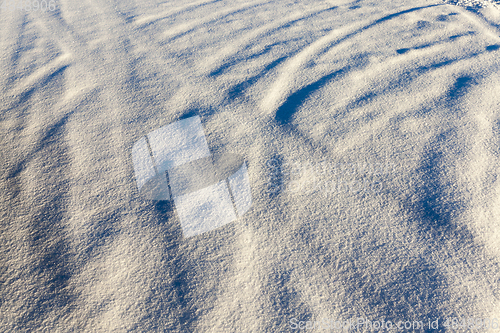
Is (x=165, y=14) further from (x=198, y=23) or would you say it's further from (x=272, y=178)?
(x=272, y=178)

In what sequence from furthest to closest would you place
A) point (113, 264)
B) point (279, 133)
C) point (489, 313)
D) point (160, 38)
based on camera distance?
point (160, 38)
point (279, 133)
point (113, 264)
point (489, 313)

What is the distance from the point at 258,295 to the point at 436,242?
0.71 metres

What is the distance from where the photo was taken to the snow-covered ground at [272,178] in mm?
1142

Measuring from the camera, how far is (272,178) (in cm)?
154

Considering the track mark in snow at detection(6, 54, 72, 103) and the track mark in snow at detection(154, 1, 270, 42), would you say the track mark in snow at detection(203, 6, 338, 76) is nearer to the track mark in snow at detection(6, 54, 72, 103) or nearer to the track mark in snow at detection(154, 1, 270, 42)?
the track mark in snow at detection(154, 1, 270, 42)

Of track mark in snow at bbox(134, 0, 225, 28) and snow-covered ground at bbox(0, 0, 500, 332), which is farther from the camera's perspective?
track mark in snow at bbox(134, 0, 225, 28)

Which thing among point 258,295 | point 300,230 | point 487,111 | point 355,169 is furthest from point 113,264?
point 487,111

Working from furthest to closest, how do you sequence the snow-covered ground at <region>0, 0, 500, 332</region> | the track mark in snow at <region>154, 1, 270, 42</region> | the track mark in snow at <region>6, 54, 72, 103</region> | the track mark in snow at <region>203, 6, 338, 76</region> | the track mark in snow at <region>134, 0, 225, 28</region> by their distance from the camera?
the track mark in snow at <region>134, 0, 225, 28</region> → the track mark in snow at <region>154, 1, 270, 42</region> → the track mark in snow at <region>203, 6, 338, 76</region> → the track mark in snow at <region>6, 54, 72, 103</region> → the snow-covered ground at <region>0, 0, 500, 332</region>

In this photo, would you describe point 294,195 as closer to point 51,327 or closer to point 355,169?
point 355,169

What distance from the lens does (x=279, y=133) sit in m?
1.76

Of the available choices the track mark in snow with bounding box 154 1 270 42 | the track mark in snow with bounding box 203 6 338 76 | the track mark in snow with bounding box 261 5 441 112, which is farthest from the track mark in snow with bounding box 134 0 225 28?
the track mark in snow with bounding box 261 5 441 112

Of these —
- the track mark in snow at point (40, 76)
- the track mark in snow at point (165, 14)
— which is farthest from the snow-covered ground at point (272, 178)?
the track mark in snow at point (165, 14)

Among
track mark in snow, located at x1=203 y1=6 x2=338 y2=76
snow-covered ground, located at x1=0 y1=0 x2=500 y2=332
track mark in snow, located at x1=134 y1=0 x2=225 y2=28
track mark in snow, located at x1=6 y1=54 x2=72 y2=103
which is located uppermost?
track mark in snow, located at x1=134 y1=0 x2=225 y2=28

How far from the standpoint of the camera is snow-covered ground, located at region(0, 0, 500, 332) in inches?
44.9
